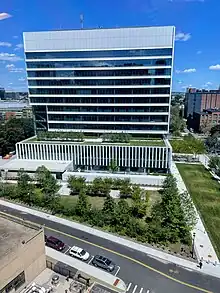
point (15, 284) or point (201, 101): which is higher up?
point (201, 101)

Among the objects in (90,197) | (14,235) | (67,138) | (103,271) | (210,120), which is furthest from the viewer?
(210,120)

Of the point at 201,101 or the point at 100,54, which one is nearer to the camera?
the point at 100,54

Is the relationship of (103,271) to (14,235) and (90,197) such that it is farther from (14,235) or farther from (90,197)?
(90,197)

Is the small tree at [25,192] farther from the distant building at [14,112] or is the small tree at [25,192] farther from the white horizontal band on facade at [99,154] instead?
the distant building at [14,112]

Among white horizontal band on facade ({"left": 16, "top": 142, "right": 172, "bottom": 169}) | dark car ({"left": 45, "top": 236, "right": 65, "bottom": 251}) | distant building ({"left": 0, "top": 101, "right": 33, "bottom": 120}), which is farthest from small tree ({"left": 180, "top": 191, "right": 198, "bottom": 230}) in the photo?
distant building ({"left": 0, "top": 101, "right": 33, "bottom": 120})

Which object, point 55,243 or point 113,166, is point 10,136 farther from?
point 55,243

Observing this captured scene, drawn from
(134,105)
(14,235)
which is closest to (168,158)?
(134,105)

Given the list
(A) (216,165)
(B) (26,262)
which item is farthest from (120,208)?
(A) (216,165)
